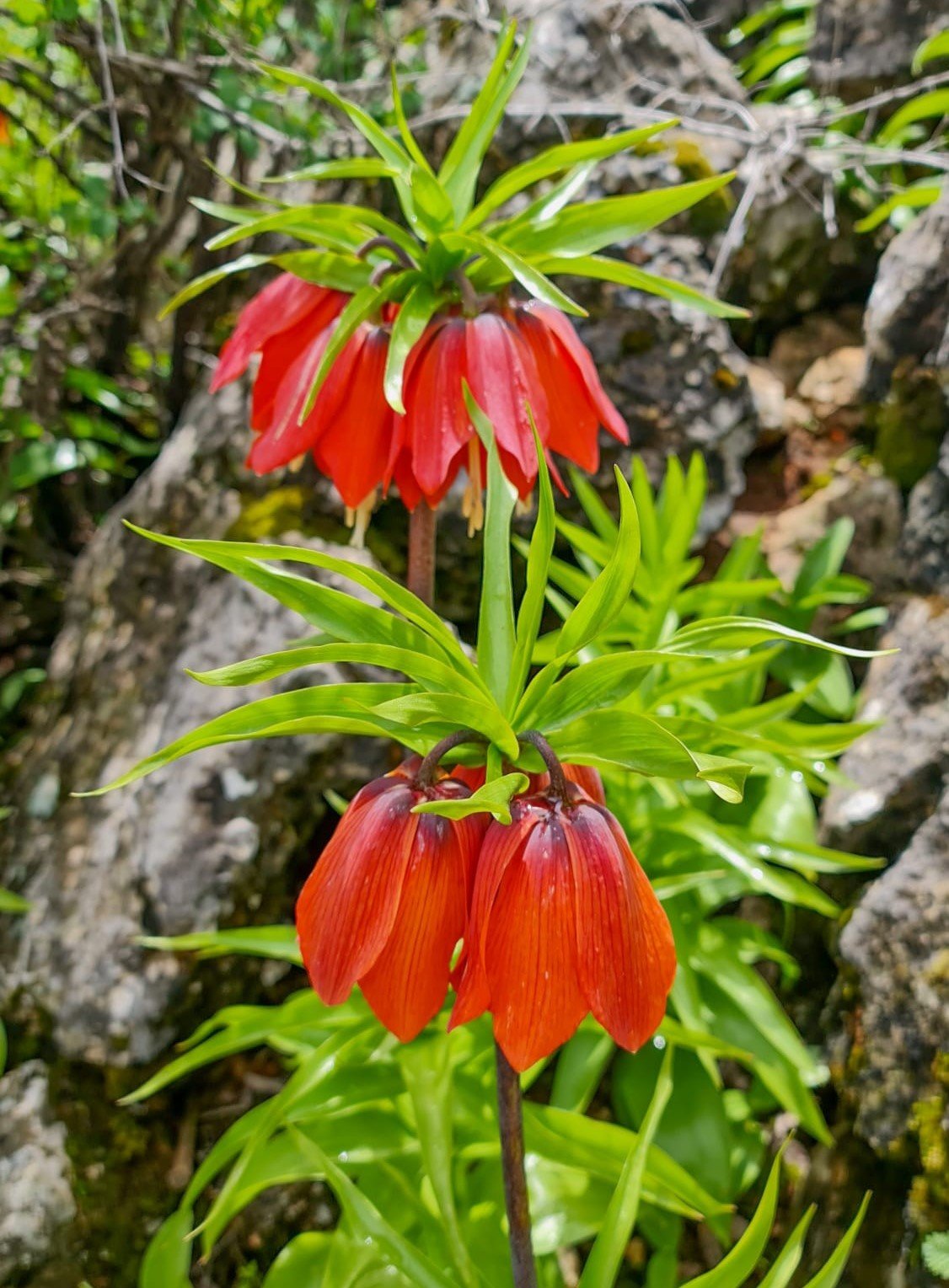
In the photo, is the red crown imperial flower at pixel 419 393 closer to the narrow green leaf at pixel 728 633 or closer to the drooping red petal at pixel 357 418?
the drooping red petal at pixel 357 418

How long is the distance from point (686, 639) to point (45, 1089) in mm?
1248

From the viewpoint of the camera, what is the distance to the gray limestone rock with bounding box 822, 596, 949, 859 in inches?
53.2

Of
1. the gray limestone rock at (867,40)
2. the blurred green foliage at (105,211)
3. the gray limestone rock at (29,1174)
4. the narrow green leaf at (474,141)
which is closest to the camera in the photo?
A: the narrow green leaf at (474,141)

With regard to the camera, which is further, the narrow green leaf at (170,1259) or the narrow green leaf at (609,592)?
the narrow green leaf at (170,1259)

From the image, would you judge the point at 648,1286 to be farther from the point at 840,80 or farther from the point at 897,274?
the point at 840,80

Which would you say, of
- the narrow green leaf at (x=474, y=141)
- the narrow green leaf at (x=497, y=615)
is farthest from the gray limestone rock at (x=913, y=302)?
the narrow green leaf at (x=497, y=615)

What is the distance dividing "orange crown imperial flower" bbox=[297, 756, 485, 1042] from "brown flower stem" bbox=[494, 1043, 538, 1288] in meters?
0.13

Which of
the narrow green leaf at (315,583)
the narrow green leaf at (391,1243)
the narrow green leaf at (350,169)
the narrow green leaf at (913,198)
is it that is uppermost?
the narrow green leaf at (913,198)

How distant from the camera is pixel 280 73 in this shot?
2.95ft

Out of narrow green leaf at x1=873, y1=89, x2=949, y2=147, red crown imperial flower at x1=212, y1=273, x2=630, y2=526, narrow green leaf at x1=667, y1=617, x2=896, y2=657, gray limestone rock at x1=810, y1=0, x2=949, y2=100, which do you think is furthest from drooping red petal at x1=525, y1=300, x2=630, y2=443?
gray limestone rock at x1=810, y1=0, x2=949, y2=100

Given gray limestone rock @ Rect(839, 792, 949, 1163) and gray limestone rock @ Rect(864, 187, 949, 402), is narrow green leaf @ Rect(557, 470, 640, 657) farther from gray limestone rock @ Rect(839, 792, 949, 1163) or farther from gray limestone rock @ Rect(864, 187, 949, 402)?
gray limestone rock @ Rect(864, 187, 949, 402)

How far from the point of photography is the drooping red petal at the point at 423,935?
2.06 ft

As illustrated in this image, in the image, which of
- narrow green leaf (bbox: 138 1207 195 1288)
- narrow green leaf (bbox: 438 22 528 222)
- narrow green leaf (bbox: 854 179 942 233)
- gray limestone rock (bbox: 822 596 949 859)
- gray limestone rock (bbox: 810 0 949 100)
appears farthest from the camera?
gray limestone rock (bbox: 810 0 949 100)

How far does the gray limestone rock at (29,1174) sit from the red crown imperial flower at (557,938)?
3.30 ft
